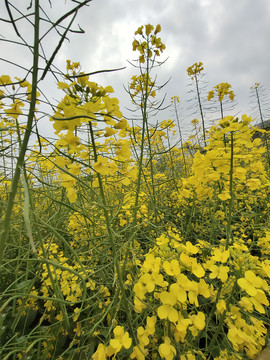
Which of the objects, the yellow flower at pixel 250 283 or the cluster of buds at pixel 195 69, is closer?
the yellow flower at pixel 250 283

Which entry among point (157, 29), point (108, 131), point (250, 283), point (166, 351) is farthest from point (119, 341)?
point (157, 29)

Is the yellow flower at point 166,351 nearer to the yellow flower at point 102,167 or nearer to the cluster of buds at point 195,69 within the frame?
the yellow flower at point 102,167

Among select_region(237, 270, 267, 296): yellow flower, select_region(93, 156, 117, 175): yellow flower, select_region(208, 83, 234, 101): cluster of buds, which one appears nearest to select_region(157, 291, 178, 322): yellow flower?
select_region(237, 270, 267, 296): yellow flower

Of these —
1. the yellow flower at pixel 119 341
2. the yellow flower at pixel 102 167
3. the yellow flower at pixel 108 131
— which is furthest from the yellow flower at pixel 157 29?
the yellow flower at pixel 119 341

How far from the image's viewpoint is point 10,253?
1.66m

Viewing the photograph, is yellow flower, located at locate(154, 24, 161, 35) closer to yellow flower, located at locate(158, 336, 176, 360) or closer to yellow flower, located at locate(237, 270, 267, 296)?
yellow flower, located at locate(237, 270, 267, 296)

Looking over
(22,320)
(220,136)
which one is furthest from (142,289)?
(22,320)

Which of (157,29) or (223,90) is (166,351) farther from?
(223,90)

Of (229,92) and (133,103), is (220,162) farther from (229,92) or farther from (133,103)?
(229,92)

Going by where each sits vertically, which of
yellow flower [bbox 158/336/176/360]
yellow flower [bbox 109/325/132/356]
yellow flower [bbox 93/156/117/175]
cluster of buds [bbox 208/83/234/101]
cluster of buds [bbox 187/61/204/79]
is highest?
cluster of buds [bbox 187/61/204/79]

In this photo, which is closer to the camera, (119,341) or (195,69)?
(119,341)

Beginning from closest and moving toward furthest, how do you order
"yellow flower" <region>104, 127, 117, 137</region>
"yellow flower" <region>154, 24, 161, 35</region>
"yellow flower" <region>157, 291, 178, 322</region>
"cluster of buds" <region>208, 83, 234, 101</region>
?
1. "yellow flower" <region>157, 291, 178, 322</region>
2. "yellow flower" <region>104, 127, 117, 137</region>
3. "yellow flower" <region>154, 24, 161, 35</region>
4. "cluster of buds" <region>208, 83, 234, 101</region>

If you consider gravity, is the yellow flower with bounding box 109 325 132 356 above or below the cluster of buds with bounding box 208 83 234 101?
below

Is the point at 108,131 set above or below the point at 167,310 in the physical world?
above
